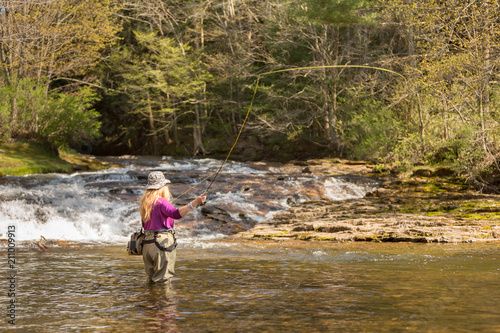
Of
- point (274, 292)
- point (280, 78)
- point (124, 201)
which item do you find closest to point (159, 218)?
point (274, 292)

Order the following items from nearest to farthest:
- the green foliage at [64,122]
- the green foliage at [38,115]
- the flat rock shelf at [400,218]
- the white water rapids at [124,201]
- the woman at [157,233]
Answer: the woman at [157,233] → the flat rock shelf at [400,218] → the white water rapids at [124,201] → the green foliage at [38,115] → the green foliage at [64,122]

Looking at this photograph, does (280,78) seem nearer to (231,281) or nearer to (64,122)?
(64,122)

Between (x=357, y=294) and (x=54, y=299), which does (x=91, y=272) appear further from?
(x=357, y=294)

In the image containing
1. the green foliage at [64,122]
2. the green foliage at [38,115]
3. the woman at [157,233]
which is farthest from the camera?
the green foliage at [64,122]

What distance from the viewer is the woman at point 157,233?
6727mm

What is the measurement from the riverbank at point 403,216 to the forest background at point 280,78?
4.04 feet

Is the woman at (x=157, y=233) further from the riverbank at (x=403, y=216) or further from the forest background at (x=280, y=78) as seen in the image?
the forest background at (x=280, y=78)

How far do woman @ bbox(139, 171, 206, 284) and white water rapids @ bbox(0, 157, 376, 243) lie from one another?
19.7ft

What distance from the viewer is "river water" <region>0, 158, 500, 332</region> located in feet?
16.5

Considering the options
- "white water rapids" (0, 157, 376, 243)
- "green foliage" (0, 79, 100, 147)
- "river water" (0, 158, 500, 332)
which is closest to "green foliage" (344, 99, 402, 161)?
"white water rapids" (0, 157, 376, 243)

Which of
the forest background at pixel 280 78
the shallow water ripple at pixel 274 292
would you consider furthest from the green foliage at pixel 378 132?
the shallow water ripple at pixel 274 292

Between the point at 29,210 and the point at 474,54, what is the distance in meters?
12.5

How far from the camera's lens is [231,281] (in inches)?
285

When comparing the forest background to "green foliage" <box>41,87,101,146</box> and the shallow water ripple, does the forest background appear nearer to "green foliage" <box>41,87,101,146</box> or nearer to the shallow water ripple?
"green foliage" <box>41,87,101,146</box>
